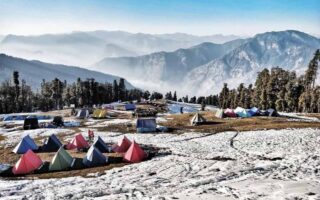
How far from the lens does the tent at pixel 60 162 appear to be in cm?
3878

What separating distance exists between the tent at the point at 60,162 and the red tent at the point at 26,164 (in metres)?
1.67

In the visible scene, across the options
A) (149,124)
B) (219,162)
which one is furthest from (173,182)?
(149,124)

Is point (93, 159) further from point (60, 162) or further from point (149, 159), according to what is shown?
point (149, 159)

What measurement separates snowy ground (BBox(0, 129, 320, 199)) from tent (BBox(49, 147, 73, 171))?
16.5 ft

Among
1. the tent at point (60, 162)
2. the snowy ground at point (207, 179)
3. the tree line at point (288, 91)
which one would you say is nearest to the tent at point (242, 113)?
the tree line at point (288, 91)

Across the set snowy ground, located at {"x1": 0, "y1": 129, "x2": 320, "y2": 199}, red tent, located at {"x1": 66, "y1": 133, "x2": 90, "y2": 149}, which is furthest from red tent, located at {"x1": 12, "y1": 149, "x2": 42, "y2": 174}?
red tent, located at {"x1": 66, "y1": 133, "x2": 90, "y2": 149}

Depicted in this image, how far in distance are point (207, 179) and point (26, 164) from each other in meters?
18.6

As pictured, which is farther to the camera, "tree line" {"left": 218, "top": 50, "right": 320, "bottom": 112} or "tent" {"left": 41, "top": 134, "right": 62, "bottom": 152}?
"tree line" {"left": 218, "top": 50, "right": 320, "bottom": 112}

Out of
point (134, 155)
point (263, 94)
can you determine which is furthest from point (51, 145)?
point (263, 94)

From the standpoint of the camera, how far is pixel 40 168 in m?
39.3

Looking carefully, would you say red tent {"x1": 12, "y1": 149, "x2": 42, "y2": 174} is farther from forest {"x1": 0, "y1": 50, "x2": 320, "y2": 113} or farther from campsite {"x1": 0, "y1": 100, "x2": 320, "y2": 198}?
forest {"x1": 0, "y1": 50, "x2": 320, "y2": 113}

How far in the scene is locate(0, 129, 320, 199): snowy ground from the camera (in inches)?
1057

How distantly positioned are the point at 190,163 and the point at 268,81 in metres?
99.2

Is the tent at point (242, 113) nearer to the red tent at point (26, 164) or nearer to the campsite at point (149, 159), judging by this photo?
the campsite at point (149, 159)
